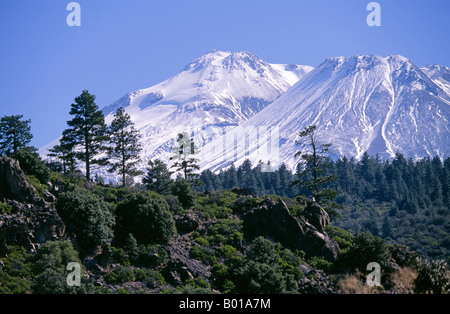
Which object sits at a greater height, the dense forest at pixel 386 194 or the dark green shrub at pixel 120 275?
the dense forest at pixel 386 194

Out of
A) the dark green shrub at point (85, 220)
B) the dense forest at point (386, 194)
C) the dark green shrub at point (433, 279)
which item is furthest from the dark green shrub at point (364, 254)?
the dense forest at point (386, 194)

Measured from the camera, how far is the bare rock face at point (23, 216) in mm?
22500

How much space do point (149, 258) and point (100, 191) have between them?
21.5 feet

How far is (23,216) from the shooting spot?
23344 mm

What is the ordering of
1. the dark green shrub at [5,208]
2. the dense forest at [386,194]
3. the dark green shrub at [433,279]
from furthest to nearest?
the dense forest at [386,194] → the dark green shrub at [5,208] → the dark green shrub at [433,279]

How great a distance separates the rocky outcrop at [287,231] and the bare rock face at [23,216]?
1256cm

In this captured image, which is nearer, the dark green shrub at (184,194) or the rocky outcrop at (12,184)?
the rocky outcrop at (12,184)

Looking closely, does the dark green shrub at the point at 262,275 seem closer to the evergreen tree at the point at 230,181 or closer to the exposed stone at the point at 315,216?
the exposed stone at the point at 315,216

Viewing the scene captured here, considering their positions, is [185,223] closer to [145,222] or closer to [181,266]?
[145,222]

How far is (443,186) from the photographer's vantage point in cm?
9175

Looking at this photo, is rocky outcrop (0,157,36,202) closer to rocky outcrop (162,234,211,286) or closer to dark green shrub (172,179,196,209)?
rocky outcrop (162,234,211,286)

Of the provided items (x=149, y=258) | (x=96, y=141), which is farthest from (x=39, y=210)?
(x=96, y=141)
